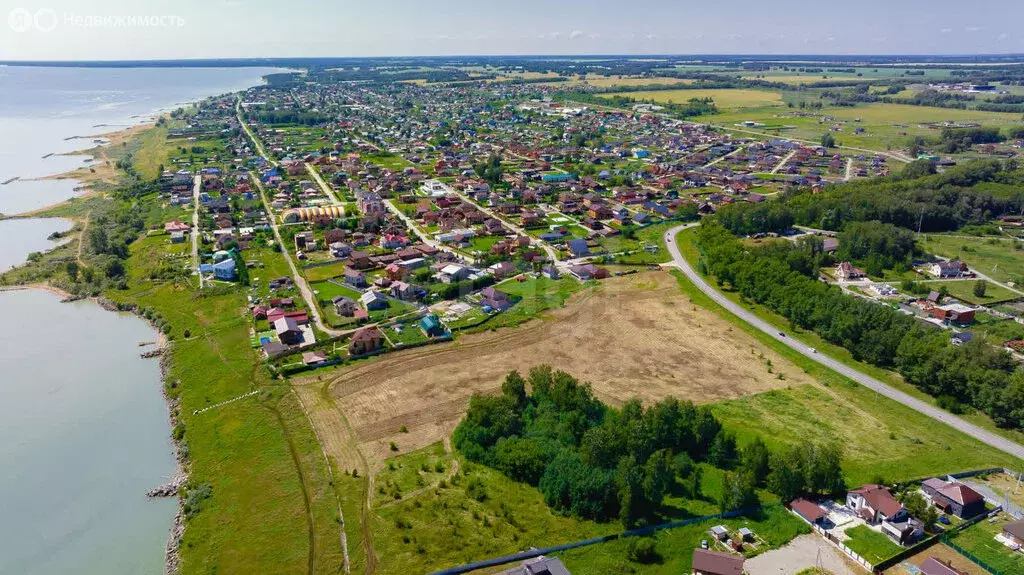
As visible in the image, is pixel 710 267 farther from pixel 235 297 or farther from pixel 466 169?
pixel 466 169

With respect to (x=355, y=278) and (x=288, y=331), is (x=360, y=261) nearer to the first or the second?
(x=355, y=278)

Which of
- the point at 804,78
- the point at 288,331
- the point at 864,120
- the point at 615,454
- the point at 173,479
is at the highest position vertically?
the point at 804,78

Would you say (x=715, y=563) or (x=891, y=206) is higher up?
(x=891, y=206)

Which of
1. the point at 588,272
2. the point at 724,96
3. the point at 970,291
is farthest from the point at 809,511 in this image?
the point at 724,96

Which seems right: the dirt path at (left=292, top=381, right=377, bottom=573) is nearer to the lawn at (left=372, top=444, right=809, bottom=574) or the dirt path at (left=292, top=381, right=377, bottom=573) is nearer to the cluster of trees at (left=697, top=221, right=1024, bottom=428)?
the lawn at (left=372, top=444, right=809, bottom=574)

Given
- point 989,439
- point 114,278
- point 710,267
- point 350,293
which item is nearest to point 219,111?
point 114,278

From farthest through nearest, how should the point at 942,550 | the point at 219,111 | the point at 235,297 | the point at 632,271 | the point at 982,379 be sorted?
the point at 219,111 < the point at 632,271 < the point at 235,297 < the point at 982,379 < the point at 942,550
